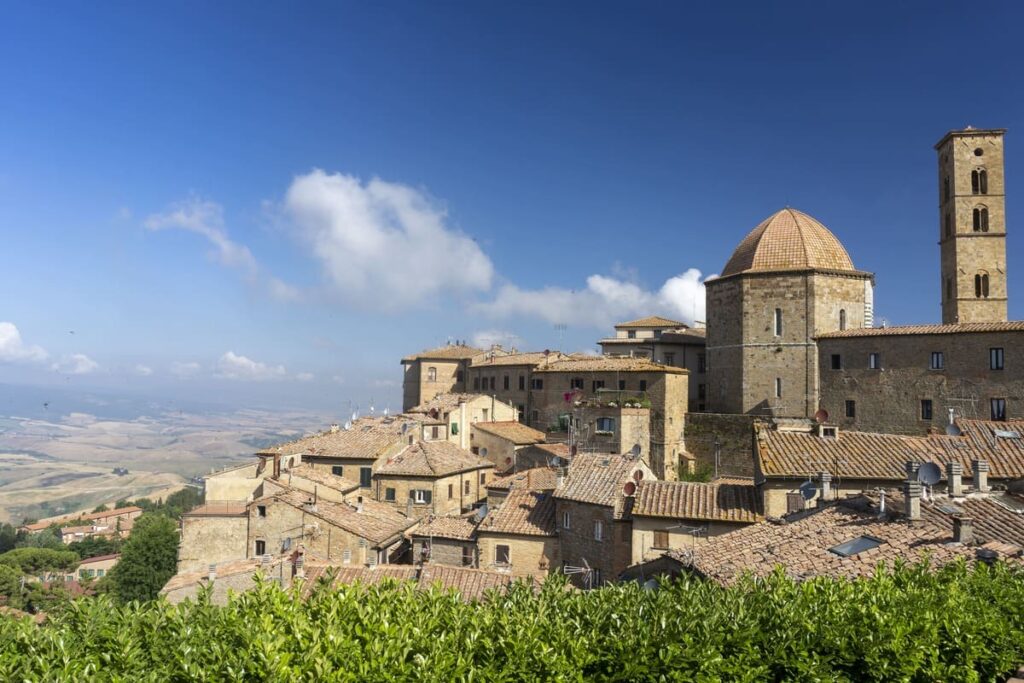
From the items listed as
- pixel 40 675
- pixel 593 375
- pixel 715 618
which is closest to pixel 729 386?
pixel 593 375

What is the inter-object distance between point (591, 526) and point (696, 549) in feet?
27.4

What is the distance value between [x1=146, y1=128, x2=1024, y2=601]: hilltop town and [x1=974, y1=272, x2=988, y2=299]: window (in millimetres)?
220

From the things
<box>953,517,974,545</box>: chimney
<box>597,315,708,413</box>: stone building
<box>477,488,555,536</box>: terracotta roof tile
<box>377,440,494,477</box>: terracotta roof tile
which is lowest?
<box>477,488,555,536</box>: terracotta roof tile

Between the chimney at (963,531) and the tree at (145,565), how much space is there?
58987mm

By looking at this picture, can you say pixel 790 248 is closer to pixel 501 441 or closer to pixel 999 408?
pixel 999 408

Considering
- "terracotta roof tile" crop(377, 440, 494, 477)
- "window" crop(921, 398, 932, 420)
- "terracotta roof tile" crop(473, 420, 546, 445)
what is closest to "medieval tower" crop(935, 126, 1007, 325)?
"window" crop(921, 398, 932, 420)

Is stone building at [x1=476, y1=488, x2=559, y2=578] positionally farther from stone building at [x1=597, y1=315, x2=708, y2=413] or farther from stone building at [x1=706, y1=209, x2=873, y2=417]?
stone building at [x1=597, y1=315, x2=708, y2=413]

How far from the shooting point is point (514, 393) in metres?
55.8

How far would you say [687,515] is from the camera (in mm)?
21875

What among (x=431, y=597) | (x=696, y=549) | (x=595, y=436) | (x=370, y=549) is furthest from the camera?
(x=595, y=436)

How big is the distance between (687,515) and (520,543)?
302 inches

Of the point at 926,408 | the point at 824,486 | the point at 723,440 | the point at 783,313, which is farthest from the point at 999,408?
the point at 824,486

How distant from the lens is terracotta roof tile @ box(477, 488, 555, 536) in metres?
26.7

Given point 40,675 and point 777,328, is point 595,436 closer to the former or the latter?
point 777,328
